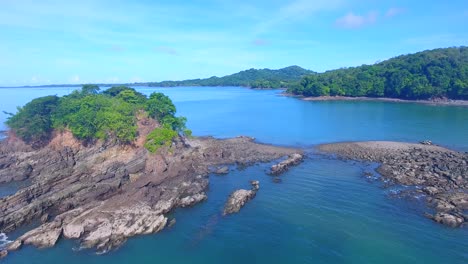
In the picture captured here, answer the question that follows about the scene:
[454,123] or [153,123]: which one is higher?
[153,123]

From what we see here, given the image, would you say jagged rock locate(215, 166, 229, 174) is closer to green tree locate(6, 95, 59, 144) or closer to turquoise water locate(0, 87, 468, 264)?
turquoise water locate(0, 87, 468, 264)

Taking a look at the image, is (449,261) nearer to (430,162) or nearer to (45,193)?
→ (430,162)

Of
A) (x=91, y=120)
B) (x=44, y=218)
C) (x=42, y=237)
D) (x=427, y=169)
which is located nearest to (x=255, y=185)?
(x=42, y=237)

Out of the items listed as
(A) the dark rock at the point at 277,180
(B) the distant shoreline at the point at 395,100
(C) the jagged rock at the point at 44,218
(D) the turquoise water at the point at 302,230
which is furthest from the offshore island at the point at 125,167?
(B) the distant shoreline at the point at 395,100

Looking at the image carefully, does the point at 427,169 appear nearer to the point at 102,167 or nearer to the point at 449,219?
the point at 449,219

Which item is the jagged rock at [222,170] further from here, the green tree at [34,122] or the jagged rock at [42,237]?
→ the green tree at [34,122]

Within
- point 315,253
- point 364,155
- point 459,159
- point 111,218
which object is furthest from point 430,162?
point 111,218
